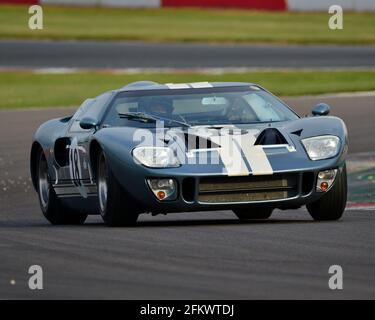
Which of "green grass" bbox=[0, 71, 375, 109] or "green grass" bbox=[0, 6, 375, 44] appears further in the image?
"green grass" bbox=[0, 6, 375, 44]

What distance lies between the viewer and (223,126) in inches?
390

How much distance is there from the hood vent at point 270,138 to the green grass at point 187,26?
→ 78.0ft

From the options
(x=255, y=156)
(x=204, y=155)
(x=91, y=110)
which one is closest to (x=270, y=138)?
(x=255, y=156)

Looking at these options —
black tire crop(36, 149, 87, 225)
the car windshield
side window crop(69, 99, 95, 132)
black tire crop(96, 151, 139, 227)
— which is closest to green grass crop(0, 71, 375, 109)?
black tire crop(36, 149, 87, 225)

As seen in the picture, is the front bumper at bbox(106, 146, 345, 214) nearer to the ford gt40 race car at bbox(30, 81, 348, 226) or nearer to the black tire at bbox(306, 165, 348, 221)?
the ford gt40 race car at bbox(30, 81, 348, 226)

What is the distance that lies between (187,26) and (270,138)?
85.6 ft

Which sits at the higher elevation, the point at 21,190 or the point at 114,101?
the point at 114,101

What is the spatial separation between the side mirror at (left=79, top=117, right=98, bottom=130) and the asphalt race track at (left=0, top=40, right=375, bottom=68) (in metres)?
17.9

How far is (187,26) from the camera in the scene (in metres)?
35.5

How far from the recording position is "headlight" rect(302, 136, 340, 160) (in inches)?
380

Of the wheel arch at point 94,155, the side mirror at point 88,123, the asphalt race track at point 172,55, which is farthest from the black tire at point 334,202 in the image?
the asphalt race track at point 172,55
